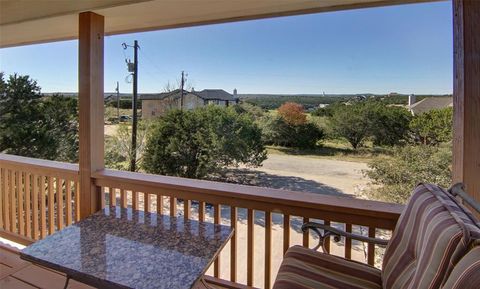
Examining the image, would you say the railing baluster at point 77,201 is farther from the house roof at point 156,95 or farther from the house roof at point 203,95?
the house roof at point 156,95

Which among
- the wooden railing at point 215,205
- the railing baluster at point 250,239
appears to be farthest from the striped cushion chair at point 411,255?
the railing baluster at point 250,239

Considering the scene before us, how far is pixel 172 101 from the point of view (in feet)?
15.8

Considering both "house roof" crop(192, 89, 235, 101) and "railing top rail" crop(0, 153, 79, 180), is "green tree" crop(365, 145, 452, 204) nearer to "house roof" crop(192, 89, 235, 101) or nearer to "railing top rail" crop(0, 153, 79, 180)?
"house roof" crop(192, 89, 235, 101)

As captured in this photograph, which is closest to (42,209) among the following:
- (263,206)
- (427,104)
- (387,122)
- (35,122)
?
(263,206)

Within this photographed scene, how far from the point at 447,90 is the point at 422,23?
686mm

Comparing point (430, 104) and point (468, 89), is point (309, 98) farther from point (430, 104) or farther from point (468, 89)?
point (468, 89)

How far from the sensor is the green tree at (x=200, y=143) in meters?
4.23

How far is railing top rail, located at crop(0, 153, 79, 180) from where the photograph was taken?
6.95ft

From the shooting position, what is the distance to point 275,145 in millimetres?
3662

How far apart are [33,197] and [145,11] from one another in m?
1.78

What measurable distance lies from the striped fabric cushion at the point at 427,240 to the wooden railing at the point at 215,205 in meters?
0.22

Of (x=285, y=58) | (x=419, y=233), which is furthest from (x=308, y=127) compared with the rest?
(x=419, y=233)

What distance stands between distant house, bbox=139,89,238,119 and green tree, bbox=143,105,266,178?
11 centimetres

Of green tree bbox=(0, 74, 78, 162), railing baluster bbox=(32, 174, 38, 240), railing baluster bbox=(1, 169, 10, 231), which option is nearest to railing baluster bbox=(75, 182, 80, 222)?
railing baluster bbox=(32, 174, 38, 240)
